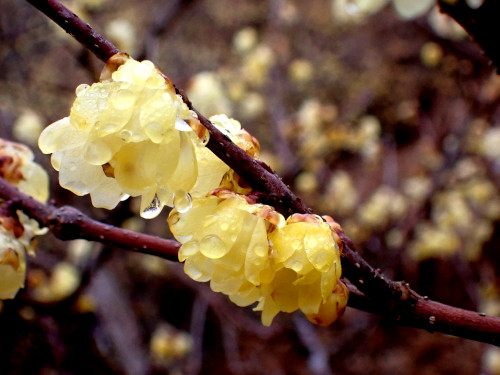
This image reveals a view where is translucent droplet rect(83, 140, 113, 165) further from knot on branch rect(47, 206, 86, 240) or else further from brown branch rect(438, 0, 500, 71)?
brown branch rect(438, 0, 500, 71)

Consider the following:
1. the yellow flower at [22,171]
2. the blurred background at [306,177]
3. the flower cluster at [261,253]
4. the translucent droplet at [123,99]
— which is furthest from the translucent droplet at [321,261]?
the blurred background at [306,177]

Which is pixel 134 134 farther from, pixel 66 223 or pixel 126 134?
pixel 66 223

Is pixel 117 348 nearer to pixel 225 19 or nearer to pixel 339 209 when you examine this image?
pixel 339 209

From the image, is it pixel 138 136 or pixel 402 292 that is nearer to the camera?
pixel 138 136

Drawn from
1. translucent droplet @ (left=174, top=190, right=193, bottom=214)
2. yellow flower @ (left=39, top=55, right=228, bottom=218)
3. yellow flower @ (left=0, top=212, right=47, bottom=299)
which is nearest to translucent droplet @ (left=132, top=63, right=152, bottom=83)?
yellow flower @ (left=39, top=55, right=228, bottom=218)

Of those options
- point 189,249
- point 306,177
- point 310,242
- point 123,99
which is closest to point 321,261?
point 310,242

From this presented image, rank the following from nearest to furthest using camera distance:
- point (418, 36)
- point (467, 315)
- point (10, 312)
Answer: point (467, 315), point (10, 312), point (418, 36)

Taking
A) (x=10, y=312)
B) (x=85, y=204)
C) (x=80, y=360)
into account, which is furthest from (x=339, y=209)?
(x=10, y=312)
